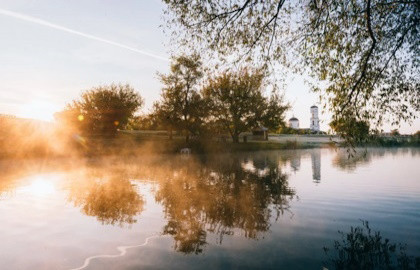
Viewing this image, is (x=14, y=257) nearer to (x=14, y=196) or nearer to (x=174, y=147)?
(x=14, y=196)

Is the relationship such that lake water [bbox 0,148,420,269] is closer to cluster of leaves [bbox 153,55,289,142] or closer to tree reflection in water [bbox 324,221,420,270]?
tree reflection in water [bbox 324,221,420,270]

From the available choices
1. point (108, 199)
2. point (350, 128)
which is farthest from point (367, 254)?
point (108, 199)

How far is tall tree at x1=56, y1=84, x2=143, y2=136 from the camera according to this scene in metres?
62.1

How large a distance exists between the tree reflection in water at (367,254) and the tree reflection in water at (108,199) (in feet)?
20.6


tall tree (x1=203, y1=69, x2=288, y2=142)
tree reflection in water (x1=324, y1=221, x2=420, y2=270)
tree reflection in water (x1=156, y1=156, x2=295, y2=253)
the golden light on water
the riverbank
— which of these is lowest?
tree reflection in water (x1=156, y1=156, x2=295, y2=253)

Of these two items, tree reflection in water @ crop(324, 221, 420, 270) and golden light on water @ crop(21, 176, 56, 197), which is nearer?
tree reflection in water @ crop(324, 221, 420, 270)

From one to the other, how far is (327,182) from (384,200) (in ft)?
19.4

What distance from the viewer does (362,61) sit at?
12.4 m

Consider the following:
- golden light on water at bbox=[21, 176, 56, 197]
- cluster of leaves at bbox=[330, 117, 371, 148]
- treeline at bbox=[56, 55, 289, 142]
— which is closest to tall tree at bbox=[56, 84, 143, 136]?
treeline at bbox=[56, 55, 289, 142]

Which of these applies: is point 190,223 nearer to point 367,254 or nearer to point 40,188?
point 367,254

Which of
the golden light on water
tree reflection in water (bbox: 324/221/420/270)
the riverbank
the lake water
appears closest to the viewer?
tree reflection in water (bbox: 324/221/420/270)

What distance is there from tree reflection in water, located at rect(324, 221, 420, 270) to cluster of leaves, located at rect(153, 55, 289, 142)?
44.8 meters

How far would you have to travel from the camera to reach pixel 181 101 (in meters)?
59.6

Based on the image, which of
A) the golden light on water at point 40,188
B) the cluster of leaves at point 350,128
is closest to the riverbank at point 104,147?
the cluster of leaves at point 350,128
